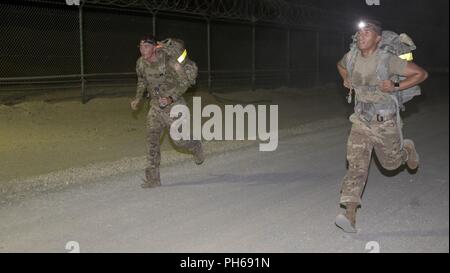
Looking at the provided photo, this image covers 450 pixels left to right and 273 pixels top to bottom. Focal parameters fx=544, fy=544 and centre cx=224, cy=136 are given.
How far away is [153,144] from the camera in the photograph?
21.9ft

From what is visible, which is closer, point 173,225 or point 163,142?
point 173,225

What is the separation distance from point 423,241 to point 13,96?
1205 centimetres

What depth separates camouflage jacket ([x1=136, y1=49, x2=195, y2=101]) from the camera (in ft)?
21.5

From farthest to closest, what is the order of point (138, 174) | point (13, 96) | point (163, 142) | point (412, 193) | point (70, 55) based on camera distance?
1. point (70, 55)
2. point (13, 96)
3. point (163, 142)
4. point (138, 174)
5. point (412, 193)

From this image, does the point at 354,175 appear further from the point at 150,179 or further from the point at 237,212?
the point at 150,179

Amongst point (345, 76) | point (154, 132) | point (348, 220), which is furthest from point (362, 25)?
point (154, 132)

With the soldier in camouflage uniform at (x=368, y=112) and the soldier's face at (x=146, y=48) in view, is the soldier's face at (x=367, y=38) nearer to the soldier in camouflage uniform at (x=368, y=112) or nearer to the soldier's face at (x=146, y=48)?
the soldier in camouflage uniform at (x=368, y=112)

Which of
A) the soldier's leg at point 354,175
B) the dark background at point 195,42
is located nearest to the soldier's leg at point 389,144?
the soldier's leg at point 354,175

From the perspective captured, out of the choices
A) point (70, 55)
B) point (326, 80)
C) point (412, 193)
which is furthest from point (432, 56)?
point (412, 193)

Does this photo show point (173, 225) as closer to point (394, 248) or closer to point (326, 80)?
point (394, 248)

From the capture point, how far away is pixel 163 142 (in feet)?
33.5

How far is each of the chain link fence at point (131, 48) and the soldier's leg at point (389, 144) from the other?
11747mm

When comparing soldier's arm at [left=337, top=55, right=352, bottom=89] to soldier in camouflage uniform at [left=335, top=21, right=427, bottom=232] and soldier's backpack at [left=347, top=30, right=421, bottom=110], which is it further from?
soldier's backpack at [left=347, top=30, right=421, bottom=110]

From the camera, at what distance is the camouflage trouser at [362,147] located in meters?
5.16
